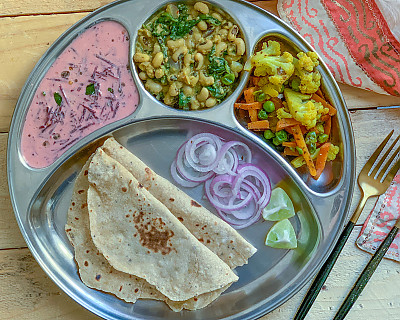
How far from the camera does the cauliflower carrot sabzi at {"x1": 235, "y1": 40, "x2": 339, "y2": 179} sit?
106 inches

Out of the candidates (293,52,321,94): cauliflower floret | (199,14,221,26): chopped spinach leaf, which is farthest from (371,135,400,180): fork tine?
(199,14,221,26): chopped spinach leaf

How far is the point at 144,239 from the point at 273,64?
4.18 ft

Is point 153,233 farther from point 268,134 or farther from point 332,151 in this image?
point 332,151

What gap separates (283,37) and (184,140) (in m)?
0.89

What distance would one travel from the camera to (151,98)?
283 cm

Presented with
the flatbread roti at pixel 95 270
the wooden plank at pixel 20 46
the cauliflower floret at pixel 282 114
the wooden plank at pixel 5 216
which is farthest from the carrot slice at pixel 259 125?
the wooden plank at pixel 5 216

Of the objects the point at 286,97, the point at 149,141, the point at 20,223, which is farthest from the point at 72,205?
the point at 286,97

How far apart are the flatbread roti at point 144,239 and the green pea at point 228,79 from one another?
2.62ft

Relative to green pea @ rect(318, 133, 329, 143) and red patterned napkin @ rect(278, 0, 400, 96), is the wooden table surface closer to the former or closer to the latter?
red patterned napkin @ rect(278, 0, 400, 96)

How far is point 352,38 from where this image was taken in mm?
2979

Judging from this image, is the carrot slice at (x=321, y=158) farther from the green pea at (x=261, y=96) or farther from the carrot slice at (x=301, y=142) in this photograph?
the green pea at (x=261, y=96)

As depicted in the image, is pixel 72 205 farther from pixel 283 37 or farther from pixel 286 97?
pixel 283 37

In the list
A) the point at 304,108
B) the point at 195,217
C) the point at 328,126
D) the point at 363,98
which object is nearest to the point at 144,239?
the point at 195,217

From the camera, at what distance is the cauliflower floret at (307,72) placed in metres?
2.68
